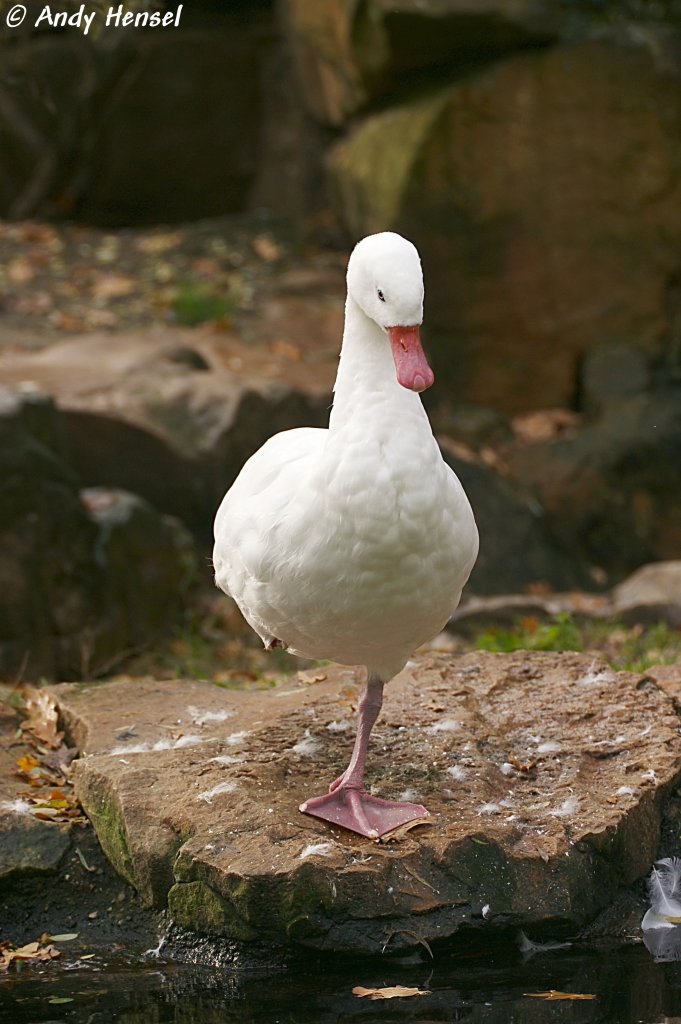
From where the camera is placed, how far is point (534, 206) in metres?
10.8

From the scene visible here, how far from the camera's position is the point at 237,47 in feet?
45.6

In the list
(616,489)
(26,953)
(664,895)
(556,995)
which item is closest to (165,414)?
(616,489)

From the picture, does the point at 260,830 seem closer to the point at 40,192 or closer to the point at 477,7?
the point at 477,7

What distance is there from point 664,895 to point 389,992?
1.00 metres

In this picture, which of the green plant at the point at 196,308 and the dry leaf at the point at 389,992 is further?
the green plant at the point at 196,308

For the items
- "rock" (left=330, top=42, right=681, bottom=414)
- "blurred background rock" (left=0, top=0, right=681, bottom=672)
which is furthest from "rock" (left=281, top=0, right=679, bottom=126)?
"rock" (left=330, top=42, right=681, bottom=414)

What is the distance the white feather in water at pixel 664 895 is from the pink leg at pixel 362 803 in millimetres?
758

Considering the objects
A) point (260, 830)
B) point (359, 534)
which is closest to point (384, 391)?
point (359, 534)

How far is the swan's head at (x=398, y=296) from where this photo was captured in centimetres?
392

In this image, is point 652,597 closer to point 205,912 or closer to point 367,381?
point 367,381

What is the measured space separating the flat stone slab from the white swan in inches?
9.5

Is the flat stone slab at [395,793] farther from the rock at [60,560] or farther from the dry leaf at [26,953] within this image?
the rock at [60,560]

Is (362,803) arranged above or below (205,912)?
above

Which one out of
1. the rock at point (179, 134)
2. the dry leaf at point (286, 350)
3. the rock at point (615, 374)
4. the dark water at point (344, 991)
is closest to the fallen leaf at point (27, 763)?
the dark water at point (344, 991)
